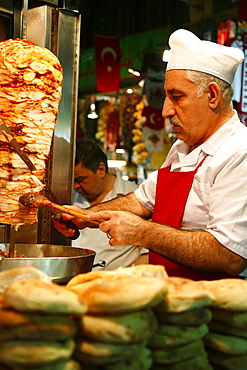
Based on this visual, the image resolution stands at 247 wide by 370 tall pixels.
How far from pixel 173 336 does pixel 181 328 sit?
28mm

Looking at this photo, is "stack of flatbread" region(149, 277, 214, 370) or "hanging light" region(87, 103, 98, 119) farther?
"hanging light" region(87, 103, 98, 119)

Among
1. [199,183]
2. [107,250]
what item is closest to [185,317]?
[199,183]

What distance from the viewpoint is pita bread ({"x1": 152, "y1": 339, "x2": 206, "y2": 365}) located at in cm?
102

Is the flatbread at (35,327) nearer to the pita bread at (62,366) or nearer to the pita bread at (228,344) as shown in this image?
the pita bread at (62,366)

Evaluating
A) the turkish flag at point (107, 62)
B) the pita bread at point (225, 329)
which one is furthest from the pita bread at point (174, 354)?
the turkish flag at point (107, 62)

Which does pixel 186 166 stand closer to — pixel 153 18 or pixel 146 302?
pixel 146 302

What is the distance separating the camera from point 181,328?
1.04 meters

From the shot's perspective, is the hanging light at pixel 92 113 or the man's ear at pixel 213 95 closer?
the man's ear at pixel 213 95

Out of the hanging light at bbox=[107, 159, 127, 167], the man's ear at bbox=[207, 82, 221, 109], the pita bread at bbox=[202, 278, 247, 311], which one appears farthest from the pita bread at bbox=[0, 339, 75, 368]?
the hanging light at bbox=[107, 159, 127, 167]

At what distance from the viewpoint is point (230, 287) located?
44.1 inches

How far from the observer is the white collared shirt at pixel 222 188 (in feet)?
7.08

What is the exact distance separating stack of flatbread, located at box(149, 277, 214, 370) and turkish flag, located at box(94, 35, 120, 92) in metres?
6.80

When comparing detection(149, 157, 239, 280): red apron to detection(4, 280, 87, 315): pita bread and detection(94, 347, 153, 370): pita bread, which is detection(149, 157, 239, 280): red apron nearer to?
detection(94, 347, 153, 370): pita bread

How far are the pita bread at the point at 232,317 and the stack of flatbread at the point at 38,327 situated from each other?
0.36m
